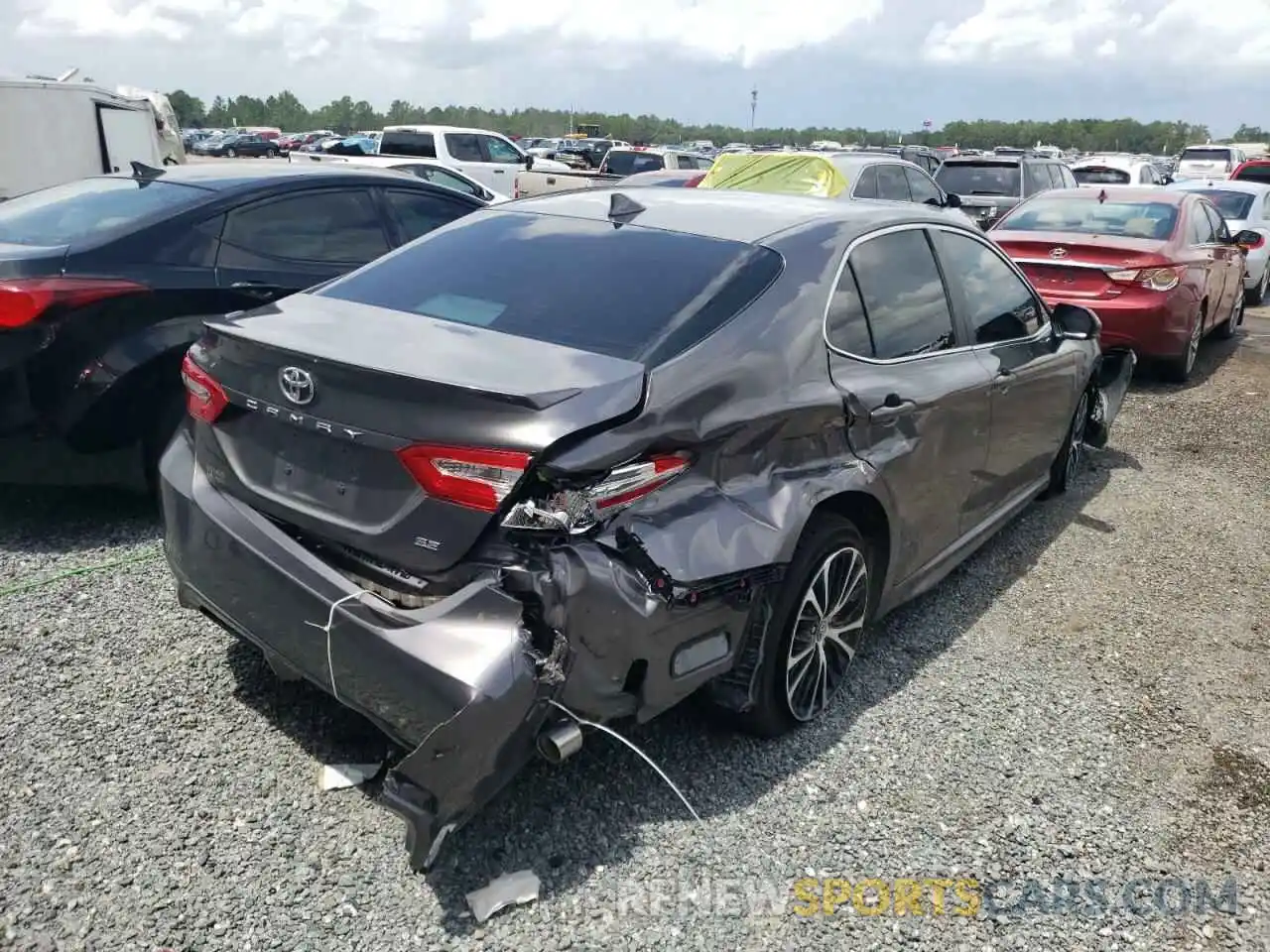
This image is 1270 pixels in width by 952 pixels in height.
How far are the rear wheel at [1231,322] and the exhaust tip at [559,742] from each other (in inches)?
402

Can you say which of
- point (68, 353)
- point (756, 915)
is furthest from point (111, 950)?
point (68, 353)

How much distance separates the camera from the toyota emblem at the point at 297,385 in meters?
2.77

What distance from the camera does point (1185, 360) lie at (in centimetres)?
870

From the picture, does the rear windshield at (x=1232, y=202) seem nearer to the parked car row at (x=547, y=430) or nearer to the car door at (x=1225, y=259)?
the car door at (x=1225, y=259)

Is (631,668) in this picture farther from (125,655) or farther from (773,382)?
(125,655)

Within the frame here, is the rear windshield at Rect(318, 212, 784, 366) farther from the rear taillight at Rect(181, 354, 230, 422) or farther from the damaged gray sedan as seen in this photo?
the rear taillight at Rect(181, 354, 230, 422)

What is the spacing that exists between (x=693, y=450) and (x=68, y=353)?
3012mm

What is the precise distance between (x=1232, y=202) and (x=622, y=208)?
13432 mm

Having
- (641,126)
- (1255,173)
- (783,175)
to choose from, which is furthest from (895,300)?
(641,126)

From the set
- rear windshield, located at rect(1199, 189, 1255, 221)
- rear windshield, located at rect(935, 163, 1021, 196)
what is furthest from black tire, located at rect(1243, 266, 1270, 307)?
rear windshield, located at rect(935, 163, 1021, 196)

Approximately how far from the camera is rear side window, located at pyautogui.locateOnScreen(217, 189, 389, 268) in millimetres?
5023

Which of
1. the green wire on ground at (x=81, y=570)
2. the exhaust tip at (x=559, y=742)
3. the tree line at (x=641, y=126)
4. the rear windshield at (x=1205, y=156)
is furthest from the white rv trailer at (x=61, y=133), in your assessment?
the tree line at (x=641, y=126)

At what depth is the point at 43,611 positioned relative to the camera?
3.93 meters

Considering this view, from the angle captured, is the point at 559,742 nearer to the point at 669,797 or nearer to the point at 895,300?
the point at 669,797
